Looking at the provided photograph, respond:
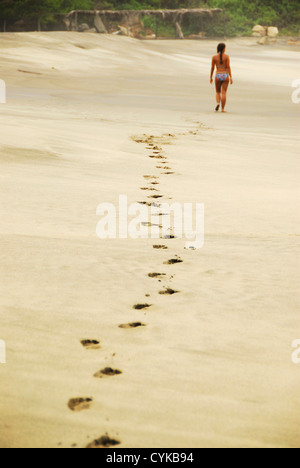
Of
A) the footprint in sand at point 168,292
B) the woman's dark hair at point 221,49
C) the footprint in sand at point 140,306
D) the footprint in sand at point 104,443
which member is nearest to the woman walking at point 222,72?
the woman's dark hair at point 221,49

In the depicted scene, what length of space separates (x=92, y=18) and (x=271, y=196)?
3676cm

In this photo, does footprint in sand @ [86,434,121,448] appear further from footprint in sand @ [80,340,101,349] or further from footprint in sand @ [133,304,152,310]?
footprint in sand @ [133,304,152,310]

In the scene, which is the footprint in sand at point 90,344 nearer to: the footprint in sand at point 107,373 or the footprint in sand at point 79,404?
the footprint in sand at point 107,373

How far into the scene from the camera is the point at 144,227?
207 inches

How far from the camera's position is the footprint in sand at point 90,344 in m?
3.02

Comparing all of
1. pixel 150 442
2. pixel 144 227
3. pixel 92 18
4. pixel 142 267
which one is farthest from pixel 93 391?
pixel 92 18

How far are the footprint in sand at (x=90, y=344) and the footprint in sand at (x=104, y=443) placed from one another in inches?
28.3

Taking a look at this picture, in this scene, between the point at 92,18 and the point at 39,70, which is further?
the point at 92,18

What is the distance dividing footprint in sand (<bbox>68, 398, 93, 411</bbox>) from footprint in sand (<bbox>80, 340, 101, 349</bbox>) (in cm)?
46

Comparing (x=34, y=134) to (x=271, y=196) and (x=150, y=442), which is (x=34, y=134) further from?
(x=150, y=442)

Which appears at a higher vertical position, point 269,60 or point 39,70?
point 269,60

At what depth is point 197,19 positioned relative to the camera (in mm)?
45969

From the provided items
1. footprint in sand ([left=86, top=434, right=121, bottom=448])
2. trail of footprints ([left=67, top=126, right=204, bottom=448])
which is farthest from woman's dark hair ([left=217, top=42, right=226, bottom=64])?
footprint in sand ([left=86, top=434, right=121, bottom=448])

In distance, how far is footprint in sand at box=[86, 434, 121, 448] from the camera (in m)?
2.29
